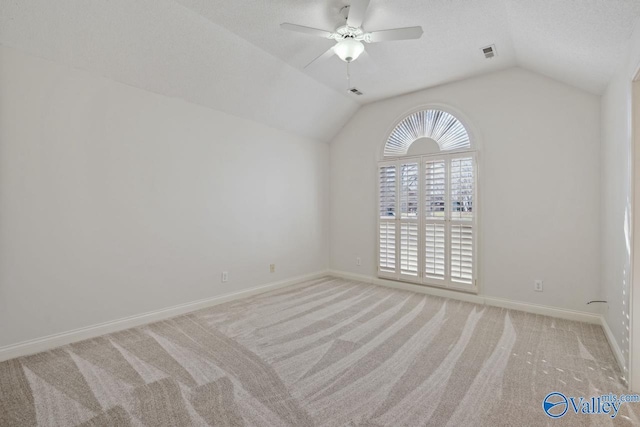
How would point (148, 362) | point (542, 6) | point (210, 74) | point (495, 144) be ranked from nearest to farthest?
point (542, 6), point (148, 362), point (210, 74), point (495, 144)

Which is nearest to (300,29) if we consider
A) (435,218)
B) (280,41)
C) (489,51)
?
(280,41)

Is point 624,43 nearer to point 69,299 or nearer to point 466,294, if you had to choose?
point 466,294

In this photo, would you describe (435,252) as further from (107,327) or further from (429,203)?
(107,327)

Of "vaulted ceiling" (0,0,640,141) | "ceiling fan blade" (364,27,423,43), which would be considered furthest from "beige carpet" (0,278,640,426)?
"ceiling fan blade" (364,27,423,43)

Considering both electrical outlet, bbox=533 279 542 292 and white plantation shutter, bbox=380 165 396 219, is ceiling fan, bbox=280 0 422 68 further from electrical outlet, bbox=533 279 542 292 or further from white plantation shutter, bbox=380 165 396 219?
electrical outlet, bbox=533 279 542 292

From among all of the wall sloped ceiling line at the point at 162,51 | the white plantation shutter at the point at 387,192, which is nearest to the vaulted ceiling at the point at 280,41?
the wall sloped ceiling line at the point at 162,51

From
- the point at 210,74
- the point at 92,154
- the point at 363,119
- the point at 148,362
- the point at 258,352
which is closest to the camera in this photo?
the point at 148,362

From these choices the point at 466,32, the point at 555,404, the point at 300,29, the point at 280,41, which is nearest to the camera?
the point at 555,404

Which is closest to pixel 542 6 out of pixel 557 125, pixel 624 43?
pixel 624 43

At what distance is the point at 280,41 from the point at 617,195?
3392 mm

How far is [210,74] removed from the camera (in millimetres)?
3232

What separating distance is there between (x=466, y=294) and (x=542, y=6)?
123 inches

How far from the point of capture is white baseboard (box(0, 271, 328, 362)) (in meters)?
2.36

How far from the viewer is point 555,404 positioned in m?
1.83
